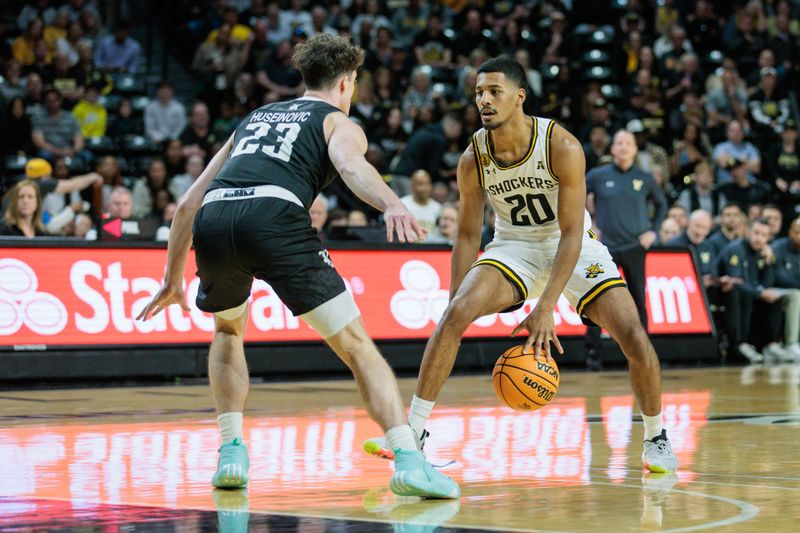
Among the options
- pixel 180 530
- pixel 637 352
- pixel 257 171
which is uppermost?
pixel 257 171

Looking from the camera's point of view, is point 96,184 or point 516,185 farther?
point 96,184

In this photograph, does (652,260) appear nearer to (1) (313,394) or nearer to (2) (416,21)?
(1) (313,394)

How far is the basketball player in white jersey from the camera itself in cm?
664

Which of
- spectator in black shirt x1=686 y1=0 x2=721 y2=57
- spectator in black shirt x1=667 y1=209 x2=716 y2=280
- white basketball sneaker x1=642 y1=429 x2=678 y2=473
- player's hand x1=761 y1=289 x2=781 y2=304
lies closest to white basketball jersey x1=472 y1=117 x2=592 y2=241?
white basketball sneaker x1=642 y1=429 x2=678 y2=473

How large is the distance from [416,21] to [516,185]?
1606 cm

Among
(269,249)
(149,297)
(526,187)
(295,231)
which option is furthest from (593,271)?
(149,297)

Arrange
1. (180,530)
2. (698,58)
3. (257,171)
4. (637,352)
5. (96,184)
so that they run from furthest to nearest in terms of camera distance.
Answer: (698,58)
(96,184)
(637,352)
(257,171)
(180,530)

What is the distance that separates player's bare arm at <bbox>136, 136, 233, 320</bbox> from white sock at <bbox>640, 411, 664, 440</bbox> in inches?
95.1

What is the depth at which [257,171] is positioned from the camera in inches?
222

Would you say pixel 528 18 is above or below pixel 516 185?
above

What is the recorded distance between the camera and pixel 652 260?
1577 cm

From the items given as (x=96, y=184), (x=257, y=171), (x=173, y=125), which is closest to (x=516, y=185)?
(x=257, y=171)

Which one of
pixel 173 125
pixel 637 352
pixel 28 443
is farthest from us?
pixel 173 125

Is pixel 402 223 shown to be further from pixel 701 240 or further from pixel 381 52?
pixel 381 52
